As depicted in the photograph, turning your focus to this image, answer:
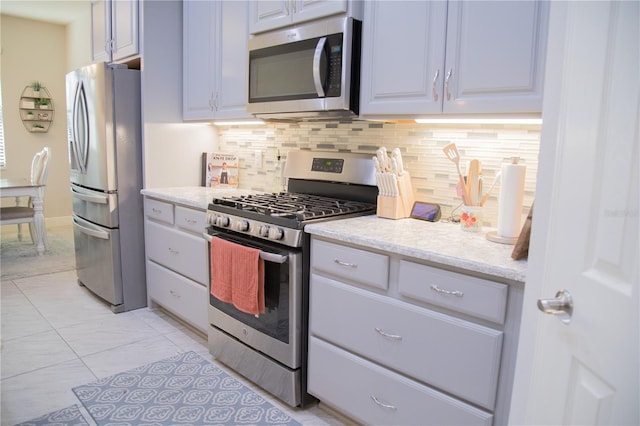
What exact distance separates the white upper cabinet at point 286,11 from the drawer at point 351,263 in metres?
1.11

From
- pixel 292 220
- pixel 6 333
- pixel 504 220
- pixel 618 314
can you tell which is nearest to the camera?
pixel 618 314

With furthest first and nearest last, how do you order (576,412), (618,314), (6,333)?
(6,333)
(576,412)
(618,314)

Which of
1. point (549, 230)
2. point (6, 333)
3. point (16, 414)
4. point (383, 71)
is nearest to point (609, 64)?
point (549, 230)

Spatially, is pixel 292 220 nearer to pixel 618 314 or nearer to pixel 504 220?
pixel 504 220

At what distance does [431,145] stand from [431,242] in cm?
70

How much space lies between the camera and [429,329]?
1606mm

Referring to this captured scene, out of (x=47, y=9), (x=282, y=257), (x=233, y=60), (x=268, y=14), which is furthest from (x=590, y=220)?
(x=47, y=9)

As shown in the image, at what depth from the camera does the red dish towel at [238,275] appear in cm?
210

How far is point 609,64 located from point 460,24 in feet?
3.18

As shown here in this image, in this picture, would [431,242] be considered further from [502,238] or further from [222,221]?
[222,221]

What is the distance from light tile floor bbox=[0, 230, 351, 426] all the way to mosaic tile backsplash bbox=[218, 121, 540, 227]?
1.17 meters

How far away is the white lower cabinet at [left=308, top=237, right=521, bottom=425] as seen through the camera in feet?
4.80

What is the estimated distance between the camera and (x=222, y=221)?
232 cm

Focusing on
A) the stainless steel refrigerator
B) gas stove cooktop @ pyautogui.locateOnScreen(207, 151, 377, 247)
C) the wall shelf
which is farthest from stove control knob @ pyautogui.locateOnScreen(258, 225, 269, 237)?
the wall shelf
